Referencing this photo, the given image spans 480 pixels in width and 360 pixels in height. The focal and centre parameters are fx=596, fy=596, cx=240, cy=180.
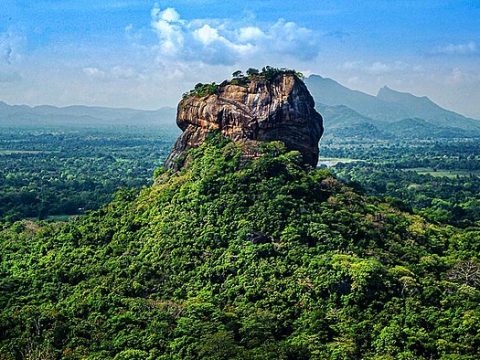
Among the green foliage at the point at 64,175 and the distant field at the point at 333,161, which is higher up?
the distant field at the point at 333,161

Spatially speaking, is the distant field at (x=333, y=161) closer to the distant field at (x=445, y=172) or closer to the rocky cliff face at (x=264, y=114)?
the distant field at (x=445, y=172)

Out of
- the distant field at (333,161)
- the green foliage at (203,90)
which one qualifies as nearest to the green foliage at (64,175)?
the green foliage at (203,90)

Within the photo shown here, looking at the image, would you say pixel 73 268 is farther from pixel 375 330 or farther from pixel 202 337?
pixel 375 330

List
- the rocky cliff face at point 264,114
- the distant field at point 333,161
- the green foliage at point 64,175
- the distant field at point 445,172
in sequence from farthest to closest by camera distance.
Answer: the distant field at point 333,161 → the distant field at point 445,172 → the green foliage at point 64,175 → the rocky cliff face at point 264,114

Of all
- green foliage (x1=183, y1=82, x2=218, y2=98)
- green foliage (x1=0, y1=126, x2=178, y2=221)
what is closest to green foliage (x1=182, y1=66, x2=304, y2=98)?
green foliage (x1=183, y1=82, x2=218, y2=98)

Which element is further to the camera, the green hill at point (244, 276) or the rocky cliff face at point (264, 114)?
the rocky cliff face at point (264, 114)

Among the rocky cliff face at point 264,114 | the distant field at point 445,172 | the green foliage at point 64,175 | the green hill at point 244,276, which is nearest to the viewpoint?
the green hill at point 244,276
